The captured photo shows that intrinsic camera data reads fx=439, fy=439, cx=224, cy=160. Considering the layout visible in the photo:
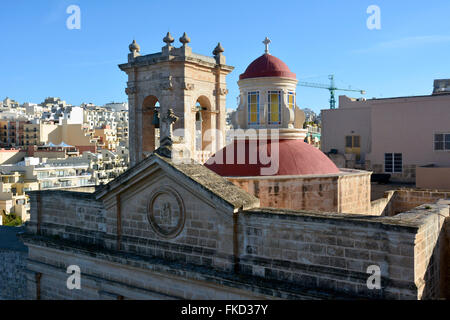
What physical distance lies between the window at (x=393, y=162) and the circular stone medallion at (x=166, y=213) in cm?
2112

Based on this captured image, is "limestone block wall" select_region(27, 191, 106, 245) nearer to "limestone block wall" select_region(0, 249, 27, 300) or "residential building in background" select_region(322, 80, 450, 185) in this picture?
"limestone block wall" select_region(0, 249, 27, 300)

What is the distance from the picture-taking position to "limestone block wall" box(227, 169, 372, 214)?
11.6 metres

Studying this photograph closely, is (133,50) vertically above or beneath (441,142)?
above

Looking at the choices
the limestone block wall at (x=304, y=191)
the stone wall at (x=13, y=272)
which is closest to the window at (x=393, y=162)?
the limestone block wall at (x=304, y=191)

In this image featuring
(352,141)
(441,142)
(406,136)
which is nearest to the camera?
(441,142)

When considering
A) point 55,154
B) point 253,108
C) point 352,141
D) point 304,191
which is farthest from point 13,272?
point 55,154

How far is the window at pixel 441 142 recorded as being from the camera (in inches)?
1011

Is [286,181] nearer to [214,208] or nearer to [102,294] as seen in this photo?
[214,208]

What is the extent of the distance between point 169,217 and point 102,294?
9.68ft

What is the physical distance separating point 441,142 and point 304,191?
1759cm

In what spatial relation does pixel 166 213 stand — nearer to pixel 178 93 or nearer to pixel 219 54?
pixel 178 93

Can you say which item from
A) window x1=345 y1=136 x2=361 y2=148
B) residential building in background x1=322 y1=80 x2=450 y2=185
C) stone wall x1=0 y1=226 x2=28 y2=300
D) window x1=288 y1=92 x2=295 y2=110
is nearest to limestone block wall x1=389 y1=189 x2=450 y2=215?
residential building in background x1=322 y1=80 x2=450 y2=185

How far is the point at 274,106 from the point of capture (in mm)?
13977

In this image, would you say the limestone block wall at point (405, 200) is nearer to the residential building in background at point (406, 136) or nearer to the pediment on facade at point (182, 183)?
the residential building in background at point (406, 136)
